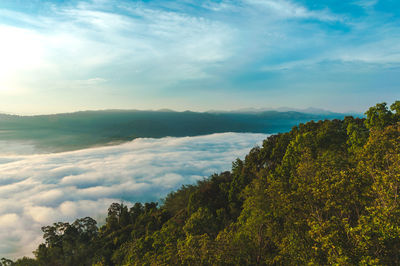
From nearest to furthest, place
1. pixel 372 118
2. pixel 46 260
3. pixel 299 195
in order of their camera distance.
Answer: pixel 299 195
pixel 372 118
pixel 46 260

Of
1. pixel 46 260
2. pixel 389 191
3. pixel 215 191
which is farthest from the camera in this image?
pixel 215 191

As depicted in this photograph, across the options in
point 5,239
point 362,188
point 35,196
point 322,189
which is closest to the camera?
point 322,189

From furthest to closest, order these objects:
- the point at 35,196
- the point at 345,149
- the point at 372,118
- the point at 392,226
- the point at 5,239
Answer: the point at 35,196
the point at 5,239
the point at 345,149
the point at 372,118
the point at 392,226

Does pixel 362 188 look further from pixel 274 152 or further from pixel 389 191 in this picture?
pixel 274 152

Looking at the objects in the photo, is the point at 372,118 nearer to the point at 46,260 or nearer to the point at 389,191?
the point at 389,191

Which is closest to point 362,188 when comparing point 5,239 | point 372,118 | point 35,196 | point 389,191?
point 389,191

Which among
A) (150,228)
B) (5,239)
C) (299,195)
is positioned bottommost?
(5,239)

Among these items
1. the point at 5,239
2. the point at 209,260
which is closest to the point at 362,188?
the point at 209,260

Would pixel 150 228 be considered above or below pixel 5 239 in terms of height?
above

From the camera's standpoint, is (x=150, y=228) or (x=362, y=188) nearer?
(x=362, y=188)
